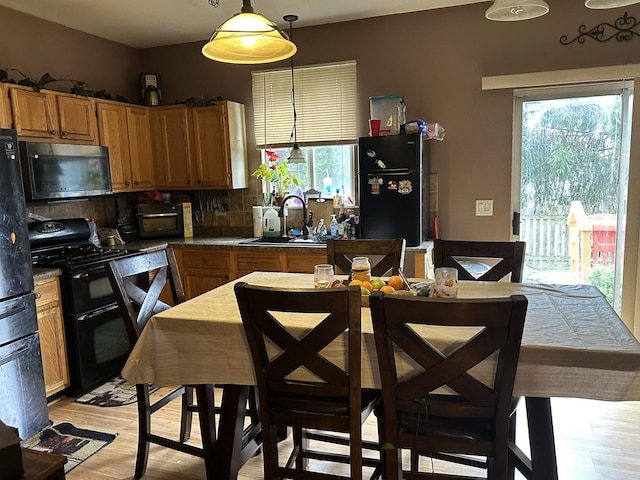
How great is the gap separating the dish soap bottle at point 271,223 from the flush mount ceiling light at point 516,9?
2393 mm

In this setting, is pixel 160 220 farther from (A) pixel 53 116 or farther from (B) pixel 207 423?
(B) pixel 207 423

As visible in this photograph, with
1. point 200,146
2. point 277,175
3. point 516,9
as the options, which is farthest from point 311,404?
point 200,146

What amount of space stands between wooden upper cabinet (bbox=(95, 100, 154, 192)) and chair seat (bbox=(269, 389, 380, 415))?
295cm

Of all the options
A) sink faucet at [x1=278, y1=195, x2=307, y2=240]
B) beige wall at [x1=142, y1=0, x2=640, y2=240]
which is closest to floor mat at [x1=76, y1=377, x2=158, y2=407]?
sink faucet at [x1=278, y1=195, x2=307, y2=240]

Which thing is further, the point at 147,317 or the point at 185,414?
the point at 185,414

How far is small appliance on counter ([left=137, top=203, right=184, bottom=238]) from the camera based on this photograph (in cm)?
437

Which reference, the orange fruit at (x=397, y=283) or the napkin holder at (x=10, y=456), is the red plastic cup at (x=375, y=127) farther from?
the napkin holder at (x=10, y=456)

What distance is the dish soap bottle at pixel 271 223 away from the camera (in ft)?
13.9

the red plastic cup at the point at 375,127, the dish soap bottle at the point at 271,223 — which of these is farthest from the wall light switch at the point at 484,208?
the dish soap bottle at the point at 271,223

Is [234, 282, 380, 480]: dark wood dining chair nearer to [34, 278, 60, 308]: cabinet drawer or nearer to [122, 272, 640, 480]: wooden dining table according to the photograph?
[122, 272, 640, 480]: wooden dining table

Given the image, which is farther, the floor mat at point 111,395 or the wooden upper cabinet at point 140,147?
the wooden upper cabinet at point 140,147

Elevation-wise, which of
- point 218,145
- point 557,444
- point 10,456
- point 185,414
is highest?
point 218,145

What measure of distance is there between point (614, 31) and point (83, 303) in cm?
403

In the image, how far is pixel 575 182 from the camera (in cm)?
369
